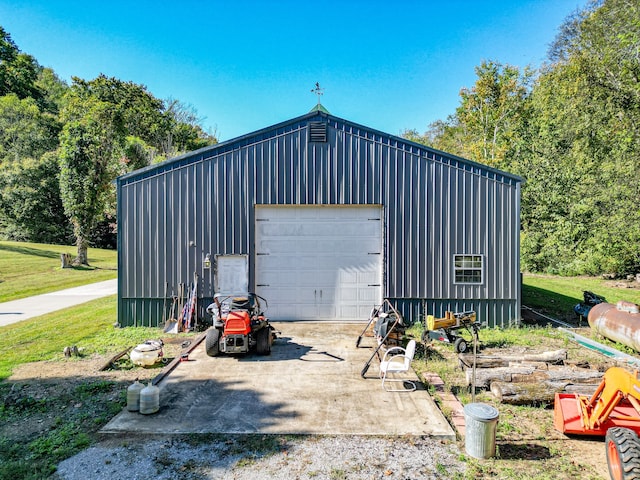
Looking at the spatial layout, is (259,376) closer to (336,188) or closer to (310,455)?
(310,455)

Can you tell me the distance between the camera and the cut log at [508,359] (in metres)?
6.61

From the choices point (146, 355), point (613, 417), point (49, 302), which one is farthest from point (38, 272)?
point (613, 417)

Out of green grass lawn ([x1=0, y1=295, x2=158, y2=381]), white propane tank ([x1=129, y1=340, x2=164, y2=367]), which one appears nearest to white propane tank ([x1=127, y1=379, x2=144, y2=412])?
white propane tank ([x1=129, y1=340, x2=164, y2=367])

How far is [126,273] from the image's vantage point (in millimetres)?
9734

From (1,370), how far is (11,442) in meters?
3.29

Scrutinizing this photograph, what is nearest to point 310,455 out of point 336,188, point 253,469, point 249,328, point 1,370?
point 253,469

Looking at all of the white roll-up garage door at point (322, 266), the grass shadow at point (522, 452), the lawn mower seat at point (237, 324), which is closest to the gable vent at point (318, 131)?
the white roll-up garage door at point (322, 266)

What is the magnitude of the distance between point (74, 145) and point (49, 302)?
32.8 ft

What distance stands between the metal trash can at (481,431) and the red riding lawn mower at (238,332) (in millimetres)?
4125

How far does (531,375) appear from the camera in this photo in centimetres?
574

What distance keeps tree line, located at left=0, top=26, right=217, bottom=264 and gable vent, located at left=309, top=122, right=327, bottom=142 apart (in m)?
15.8

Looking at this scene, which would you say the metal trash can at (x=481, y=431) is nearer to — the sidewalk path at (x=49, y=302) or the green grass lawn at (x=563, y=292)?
the green grass lawn at (x=563, y=292)

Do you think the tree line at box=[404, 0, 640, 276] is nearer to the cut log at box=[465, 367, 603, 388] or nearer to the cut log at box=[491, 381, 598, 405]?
the cut log at box=[465, 367, 603, 388]

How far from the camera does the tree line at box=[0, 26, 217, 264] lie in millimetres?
20359
